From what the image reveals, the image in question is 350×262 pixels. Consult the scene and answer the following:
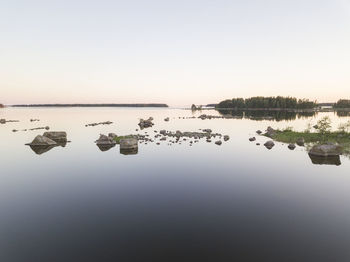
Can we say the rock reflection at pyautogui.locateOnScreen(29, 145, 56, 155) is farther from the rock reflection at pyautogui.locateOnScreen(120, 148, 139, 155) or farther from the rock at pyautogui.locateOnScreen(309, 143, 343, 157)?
the rock at pyautogui.locateOnScreen(309, 143, 343, 157)

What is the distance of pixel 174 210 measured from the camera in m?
16.7

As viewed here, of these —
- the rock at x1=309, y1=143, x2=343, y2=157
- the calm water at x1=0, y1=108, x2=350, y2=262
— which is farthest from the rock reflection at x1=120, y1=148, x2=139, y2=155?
the rock at x1=309, y1=143, x2=343, y2=157

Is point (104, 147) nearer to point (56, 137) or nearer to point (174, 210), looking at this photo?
point (56, 137)

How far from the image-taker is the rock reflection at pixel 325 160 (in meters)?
30.8

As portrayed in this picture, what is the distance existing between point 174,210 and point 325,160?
25885 millimetres

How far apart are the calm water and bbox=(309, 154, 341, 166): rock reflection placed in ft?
2.36

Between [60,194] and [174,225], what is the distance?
11088mm

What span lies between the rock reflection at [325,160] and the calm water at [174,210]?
72cm

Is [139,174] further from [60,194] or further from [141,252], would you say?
[141,252]

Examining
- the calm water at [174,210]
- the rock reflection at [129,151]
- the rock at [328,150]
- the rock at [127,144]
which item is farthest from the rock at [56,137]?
the rock at [328,150]

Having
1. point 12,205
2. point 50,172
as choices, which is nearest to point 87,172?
point 50,172

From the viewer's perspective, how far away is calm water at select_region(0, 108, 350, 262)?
470 inches

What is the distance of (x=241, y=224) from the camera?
48.2ft

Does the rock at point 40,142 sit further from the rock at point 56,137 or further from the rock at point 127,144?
the rock at point 127,144
